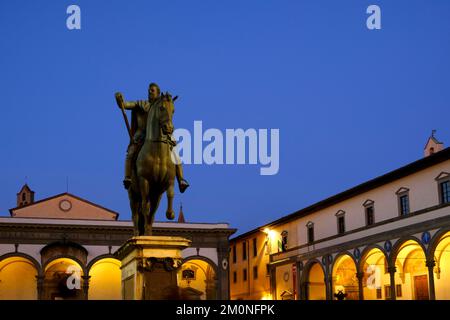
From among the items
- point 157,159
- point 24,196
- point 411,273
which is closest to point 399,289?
point 411,273

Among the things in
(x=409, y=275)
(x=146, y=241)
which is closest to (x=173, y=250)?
(x=146, y=241)

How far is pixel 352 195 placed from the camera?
38031 mm

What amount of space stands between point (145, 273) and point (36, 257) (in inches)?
1423

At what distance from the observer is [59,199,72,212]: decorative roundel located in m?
49.7

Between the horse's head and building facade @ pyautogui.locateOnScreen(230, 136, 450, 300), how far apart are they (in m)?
22.2

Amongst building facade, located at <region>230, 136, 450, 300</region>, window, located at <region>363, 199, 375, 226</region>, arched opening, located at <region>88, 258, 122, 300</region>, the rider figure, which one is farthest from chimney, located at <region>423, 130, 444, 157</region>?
the rider figure

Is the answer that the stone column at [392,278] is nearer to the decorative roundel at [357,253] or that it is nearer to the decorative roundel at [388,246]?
the decorative roundel at [388,246]

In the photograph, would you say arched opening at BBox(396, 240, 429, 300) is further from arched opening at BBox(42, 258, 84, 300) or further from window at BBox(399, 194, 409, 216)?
arched opening at BBox(42, 258, 84, 300)

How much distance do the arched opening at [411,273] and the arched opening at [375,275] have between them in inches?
47.8

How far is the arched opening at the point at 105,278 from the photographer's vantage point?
1773 inches

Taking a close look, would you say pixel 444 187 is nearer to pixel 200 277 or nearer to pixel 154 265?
pixel 154 265

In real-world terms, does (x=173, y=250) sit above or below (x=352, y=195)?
below

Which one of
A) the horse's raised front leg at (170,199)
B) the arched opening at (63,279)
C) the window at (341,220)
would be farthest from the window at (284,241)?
the horse's raised front leg at (170,199)
